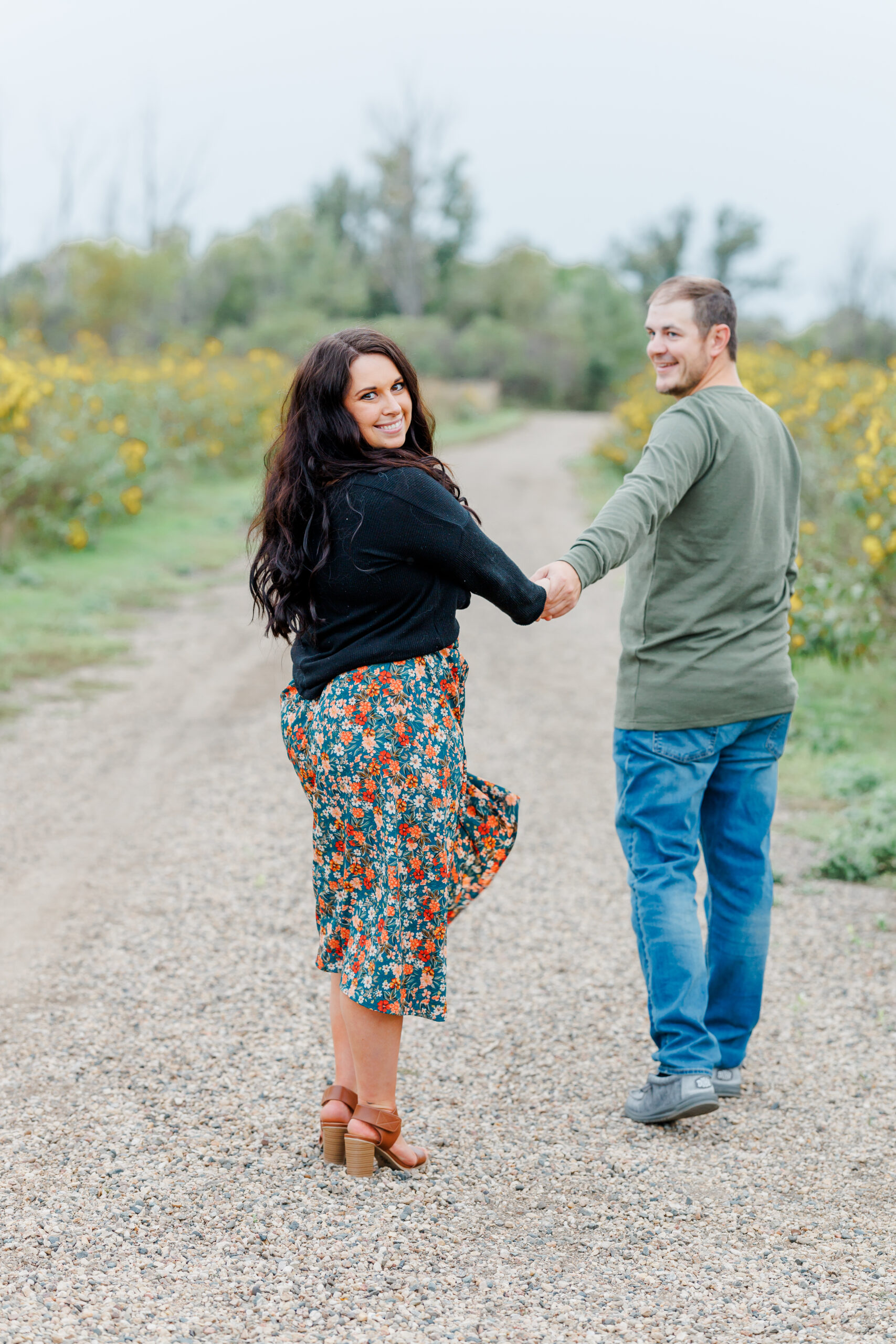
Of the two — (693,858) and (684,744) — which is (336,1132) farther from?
(684,744)

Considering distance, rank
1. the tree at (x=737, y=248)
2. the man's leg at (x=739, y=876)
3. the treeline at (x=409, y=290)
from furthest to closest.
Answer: the tree at (x=737, y=248), the treeline at (x=409, y=290), the man's leg at (x=739, y=876)

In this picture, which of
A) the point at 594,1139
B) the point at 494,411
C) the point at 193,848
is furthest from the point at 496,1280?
the point at 494,411

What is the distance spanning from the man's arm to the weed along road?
47.4 inches

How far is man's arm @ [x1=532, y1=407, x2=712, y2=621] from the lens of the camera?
2.46 meters

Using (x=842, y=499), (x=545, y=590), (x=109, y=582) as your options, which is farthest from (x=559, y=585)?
(x=109, y=582)

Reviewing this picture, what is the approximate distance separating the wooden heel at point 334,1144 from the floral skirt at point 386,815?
36 cm

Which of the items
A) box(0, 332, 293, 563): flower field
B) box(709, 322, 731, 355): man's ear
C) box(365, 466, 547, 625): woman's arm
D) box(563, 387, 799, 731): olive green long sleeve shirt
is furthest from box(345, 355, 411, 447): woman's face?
box(0, 332, 293, 563): flower field

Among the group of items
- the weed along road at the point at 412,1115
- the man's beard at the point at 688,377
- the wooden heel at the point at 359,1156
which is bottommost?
the weed along road at the point at 412,1115

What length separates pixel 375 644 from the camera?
2.31 meters

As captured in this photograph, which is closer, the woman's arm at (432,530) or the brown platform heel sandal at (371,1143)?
the woman's arm at (432,530)

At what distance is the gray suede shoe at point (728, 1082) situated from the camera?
2.96 metres

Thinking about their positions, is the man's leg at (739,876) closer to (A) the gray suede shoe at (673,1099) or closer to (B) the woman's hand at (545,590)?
(A) the gray suede shoe at (673,1099)

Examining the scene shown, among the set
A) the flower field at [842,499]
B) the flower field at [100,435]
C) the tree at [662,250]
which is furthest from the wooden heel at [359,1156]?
the tree at [662,250]

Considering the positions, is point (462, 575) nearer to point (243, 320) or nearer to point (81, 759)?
point (81, 759)
